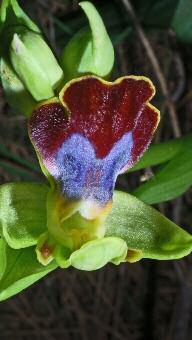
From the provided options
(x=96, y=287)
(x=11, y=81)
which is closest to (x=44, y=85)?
(x=11, y=81)

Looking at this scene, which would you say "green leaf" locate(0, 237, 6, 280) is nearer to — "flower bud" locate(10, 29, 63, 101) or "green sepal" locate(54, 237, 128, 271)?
"green sepal" locate(54, 237, 128, 271)

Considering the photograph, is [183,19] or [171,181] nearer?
[171,181]

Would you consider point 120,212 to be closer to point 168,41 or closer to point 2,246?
point 2,246

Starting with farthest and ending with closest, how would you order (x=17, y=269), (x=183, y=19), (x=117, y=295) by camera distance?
1. (x=117, y=295)
2. (x=183, y=19)
3. (x=17, y=269)

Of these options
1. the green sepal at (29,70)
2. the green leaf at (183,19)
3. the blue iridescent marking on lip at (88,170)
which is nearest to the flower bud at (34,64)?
the green sepal at (29,70)

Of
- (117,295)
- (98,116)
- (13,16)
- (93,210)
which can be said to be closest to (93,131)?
(98,116)

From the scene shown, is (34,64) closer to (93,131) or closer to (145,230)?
(93,131)
